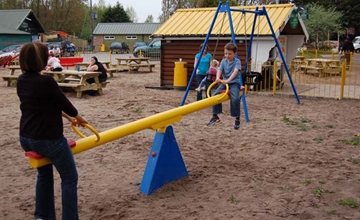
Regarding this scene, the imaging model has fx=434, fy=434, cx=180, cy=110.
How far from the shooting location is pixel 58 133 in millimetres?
3346

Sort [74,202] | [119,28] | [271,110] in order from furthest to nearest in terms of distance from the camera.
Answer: [119,28], [271,110], [74,202]

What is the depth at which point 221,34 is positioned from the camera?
12.9m

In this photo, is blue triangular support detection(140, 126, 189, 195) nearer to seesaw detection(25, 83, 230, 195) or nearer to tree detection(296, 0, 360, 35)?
seesaw detection(25, 83, 230, 195)

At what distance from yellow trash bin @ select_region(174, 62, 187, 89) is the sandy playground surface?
462 cm

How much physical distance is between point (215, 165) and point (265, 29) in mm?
7704

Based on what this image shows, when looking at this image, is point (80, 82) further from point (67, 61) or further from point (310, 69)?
point (310, 69)

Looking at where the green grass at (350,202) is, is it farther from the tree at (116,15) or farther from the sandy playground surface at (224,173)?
the tree at (116,15)

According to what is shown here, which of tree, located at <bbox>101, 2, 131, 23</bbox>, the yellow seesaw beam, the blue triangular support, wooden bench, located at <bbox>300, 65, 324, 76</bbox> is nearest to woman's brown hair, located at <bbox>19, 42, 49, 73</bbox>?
the yellow seesaw beam

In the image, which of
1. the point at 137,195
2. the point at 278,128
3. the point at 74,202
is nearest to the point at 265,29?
the point at 278,128

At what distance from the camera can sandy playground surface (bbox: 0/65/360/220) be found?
414 centimetres

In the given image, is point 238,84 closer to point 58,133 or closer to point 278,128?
point 278,128

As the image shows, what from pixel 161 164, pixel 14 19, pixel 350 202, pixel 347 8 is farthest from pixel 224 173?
pixel 347 8

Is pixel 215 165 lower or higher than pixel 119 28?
lower

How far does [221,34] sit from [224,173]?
8.28m
